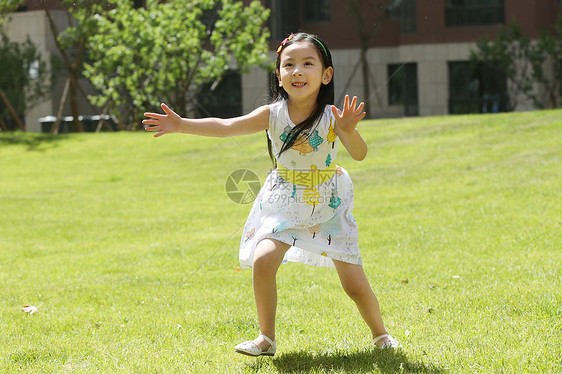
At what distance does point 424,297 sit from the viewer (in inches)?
193

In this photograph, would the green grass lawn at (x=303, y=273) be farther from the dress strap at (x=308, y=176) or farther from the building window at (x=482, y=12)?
the building window at (x=482, y=12)

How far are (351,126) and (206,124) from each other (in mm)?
704

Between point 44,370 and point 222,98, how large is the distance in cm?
243

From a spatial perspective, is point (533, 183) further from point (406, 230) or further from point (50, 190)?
point (50, 190)

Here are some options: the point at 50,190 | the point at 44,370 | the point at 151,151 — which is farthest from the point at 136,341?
the point at 151,151

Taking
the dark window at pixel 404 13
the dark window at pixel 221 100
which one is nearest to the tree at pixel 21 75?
the dark window at pixel 221 100

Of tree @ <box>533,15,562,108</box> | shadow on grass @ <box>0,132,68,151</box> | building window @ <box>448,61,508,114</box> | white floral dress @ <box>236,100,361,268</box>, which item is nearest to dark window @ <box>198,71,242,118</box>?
white floral dress @ <box>236,100,361,268</box>

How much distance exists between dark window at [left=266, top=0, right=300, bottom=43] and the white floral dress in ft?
2.10

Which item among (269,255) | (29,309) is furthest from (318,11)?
(29,309)

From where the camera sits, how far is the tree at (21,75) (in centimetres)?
2548

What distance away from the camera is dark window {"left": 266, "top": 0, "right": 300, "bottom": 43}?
425cm

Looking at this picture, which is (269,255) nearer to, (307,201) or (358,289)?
(307,201)

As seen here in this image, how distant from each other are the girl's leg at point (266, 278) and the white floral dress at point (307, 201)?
59 mm

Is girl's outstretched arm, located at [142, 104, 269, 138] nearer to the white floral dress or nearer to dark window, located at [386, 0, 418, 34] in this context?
the white floral dress
